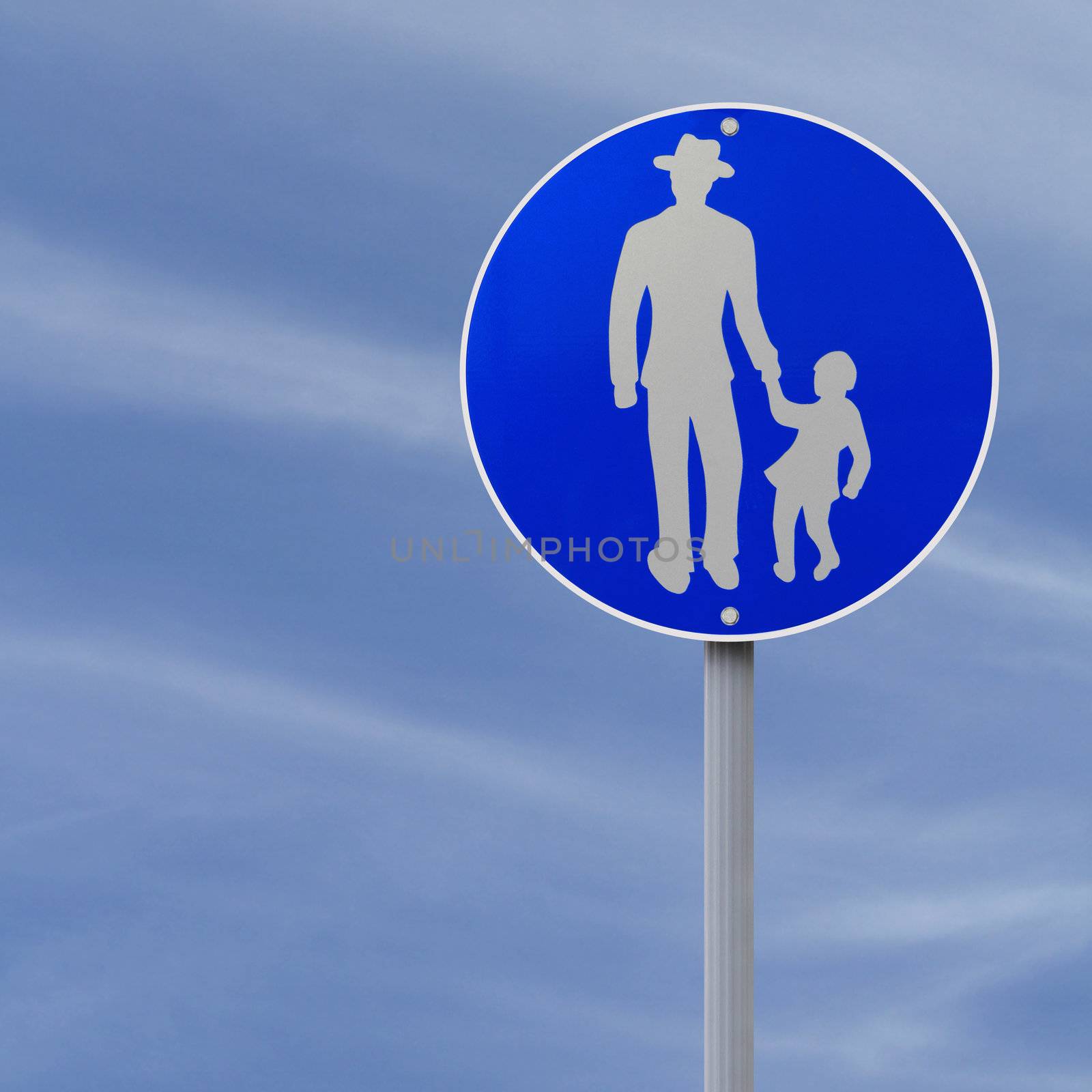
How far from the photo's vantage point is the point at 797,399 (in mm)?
2674

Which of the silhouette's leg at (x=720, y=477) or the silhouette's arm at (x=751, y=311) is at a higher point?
the silhouette's arm at (x=751, y=311)

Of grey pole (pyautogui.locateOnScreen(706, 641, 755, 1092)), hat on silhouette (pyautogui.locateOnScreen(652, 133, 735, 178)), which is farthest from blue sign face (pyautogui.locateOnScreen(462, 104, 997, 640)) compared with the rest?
grey pole (pyautogui.locateOnScreen(706, 641, 755, 1092))

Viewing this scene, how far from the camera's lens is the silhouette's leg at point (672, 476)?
2.71m

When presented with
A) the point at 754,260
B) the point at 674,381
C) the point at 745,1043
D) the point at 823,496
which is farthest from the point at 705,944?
the point at 754,260

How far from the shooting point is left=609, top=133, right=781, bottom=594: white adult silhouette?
2.70 meters

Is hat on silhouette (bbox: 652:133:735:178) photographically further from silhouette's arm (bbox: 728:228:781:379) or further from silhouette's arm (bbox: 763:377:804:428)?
silhouette's arm (bbox: 763:377:804:428)

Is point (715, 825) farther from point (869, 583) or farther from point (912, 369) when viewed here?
point (912, 369)

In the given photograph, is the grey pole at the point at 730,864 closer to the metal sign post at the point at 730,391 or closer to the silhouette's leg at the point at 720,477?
the metal sign post at the point at 730,391

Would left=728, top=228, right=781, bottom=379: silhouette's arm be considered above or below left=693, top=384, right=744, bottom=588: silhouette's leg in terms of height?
above

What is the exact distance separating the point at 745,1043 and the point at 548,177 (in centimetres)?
156

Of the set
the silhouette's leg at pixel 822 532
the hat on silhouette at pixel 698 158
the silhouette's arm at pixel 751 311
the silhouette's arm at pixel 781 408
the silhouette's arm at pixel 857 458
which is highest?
the hat on silhouette at pixel 698 158

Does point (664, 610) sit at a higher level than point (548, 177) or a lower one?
lower

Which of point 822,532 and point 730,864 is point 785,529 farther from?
point 730,864

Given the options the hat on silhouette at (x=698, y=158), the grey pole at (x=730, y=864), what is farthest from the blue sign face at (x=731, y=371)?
the grey pole at (x=730, y=864)
